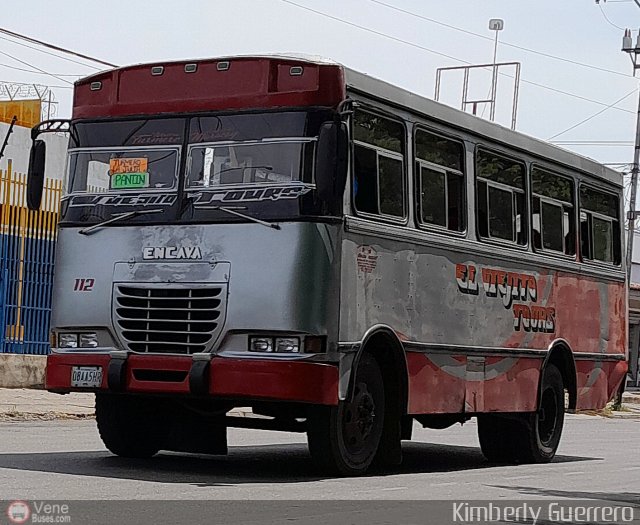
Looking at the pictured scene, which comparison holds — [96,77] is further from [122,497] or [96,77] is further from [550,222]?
[550,222]

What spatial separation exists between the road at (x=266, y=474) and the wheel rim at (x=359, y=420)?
1.11ft

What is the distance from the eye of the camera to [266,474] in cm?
1262

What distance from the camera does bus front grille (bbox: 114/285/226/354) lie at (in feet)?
39.1

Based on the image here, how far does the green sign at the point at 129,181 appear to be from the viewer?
12.5m

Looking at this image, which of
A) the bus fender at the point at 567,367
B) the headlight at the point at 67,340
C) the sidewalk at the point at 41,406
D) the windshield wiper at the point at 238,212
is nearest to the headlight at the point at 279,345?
the windshield wiper at the point at 238,212

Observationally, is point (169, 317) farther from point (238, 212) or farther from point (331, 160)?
point (331, 160)

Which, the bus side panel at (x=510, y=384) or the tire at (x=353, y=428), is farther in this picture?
the bus side panel at (x=510, y=384)

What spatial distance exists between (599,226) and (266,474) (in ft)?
23.1

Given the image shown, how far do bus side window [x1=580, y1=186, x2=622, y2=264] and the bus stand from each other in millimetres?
3456

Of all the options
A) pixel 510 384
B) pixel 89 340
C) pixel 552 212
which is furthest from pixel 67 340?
pixel 552 212

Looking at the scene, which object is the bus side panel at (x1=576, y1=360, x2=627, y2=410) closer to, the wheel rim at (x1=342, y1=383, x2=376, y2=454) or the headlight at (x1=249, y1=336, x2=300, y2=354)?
the wheel rim at (x1=342, y1=383, x2=376, y2=454)

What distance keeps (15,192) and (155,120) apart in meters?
11.2

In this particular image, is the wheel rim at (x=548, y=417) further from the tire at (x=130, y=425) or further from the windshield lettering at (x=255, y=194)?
the windshield lettering at (x=255, y=194)

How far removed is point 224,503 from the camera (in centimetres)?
991
